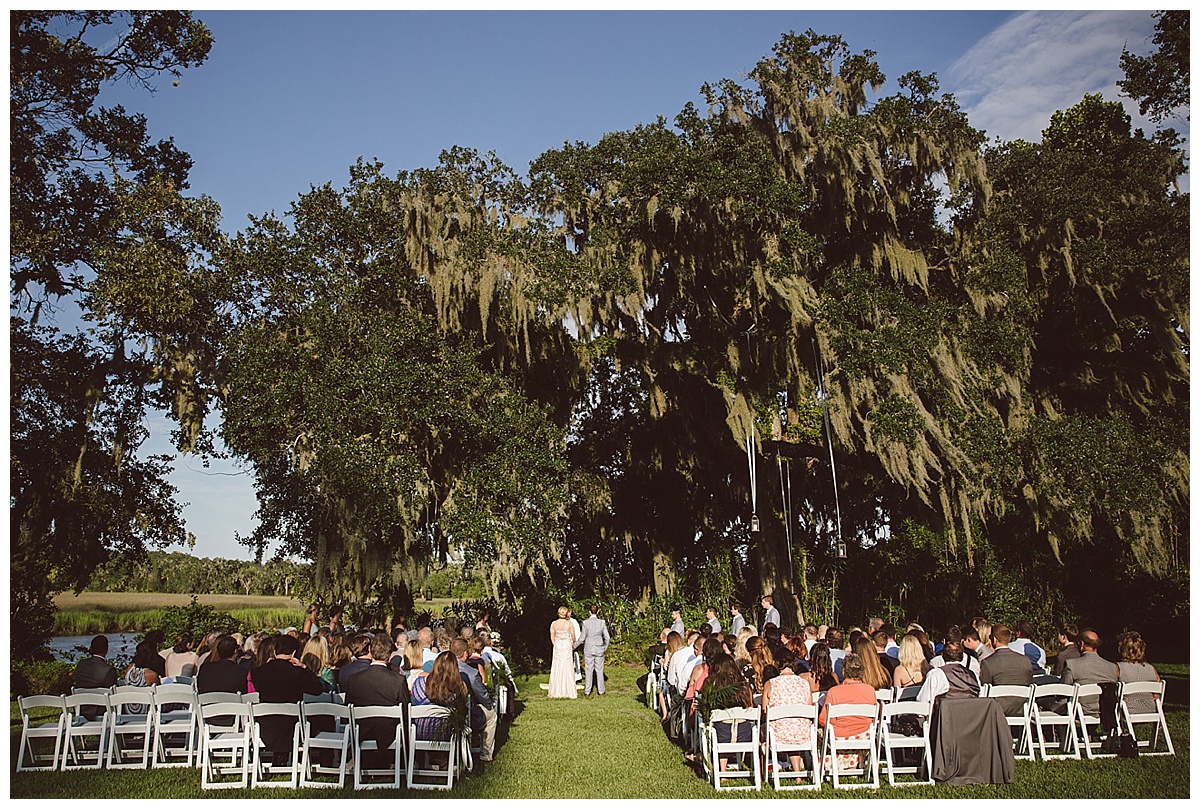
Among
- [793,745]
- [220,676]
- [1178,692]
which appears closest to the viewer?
[793,745]

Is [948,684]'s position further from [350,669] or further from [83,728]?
[83,728]

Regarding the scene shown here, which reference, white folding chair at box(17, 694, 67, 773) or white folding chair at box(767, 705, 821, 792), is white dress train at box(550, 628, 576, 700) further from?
white folding chair at box(17, 694, 67, 773)

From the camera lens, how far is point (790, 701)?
246 inches

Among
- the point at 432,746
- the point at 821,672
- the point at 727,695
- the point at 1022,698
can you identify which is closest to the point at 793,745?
the point at 727,695

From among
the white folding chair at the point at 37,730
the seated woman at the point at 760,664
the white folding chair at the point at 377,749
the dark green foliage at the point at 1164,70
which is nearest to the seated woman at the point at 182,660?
the white folding chair at the point at 37,730

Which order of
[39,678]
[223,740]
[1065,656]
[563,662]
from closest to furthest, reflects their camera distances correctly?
[223,740], [1065,656], [39,678], [563,662]

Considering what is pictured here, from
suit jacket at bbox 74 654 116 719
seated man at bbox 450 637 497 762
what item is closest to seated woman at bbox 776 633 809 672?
seated man at bbox 450 637 497 762

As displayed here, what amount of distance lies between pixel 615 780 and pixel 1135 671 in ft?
14.3

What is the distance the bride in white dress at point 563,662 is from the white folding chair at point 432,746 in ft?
15.7

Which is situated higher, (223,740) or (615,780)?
(223,740)

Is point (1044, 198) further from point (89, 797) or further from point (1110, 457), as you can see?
Answer: point (89, 797)

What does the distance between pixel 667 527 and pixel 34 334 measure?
11158 mm

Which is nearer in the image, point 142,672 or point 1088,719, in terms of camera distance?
point 1088,719

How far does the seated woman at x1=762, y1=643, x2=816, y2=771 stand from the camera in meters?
6.12
